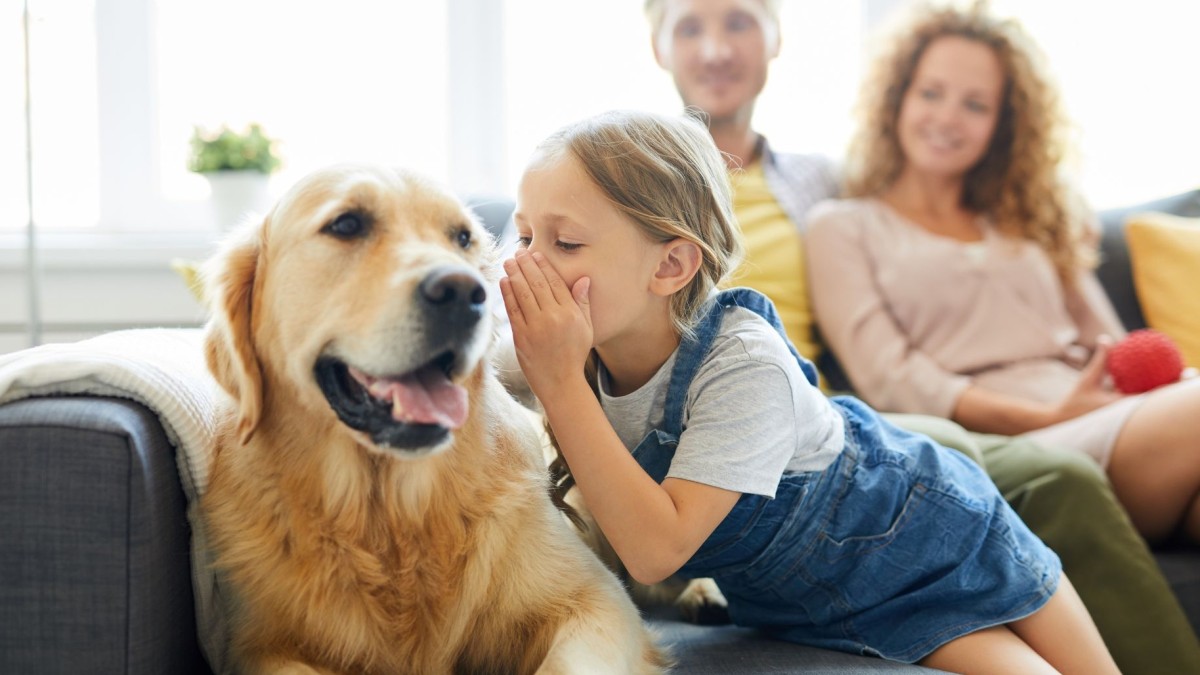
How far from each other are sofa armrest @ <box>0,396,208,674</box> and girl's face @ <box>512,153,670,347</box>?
1.81 ft

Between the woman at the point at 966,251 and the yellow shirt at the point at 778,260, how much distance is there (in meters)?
0.05

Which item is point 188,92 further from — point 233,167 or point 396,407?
point 396,407

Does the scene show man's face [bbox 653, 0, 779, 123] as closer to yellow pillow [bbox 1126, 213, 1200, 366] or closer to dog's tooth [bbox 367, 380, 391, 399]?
yellow pillow [bbox 1126, 213, 1200, 366]

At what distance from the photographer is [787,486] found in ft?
4.57

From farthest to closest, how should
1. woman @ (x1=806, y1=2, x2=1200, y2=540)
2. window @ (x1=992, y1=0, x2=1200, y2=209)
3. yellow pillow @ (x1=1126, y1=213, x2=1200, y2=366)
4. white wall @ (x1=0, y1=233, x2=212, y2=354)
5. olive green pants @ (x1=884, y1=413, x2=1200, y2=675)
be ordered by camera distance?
window @ (x1=992, y1=0, x2=1200, y2=209), white wall @ (x1=0, y1=233, x2=212, y2=354), yellow pillow @ (x1=1126, y1=213, x2=1200, y2=366), woman @ (x1=806, y1=2, x2=1200, y2=540), olive green pants @ (x1=884, y1=413, x2=1200, y2=675)

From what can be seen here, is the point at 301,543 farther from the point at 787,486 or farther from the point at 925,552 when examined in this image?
the point at 925,552

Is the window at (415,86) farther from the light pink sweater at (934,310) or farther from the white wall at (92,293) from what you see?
the light pink sweater at (934,310)

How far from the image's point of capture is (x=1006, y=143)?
2.60m

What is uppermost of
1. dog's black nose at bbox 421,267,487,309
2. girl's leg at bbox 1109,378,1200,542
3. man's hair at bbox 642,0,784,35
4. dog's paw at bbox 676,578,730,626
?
man's hair at bbox 642,0,784,35

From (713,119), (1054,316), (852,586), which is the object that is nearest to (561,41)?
(713,119)

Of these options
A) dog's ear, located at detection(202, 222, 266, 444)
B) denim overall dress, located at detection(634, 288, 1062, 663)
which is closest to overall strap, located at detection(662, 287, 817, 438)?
denim overall dress, located at detection(634, 288, 1062, 663)

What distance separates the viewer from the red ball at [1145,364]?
2125 millimetres

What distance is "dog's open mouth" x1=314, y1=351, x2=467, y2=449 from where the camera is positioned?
45.2 inches

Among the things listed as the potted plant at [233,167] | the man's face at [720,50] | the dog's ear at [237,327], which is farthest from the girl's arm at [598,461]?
the potted plant at [233,167]
